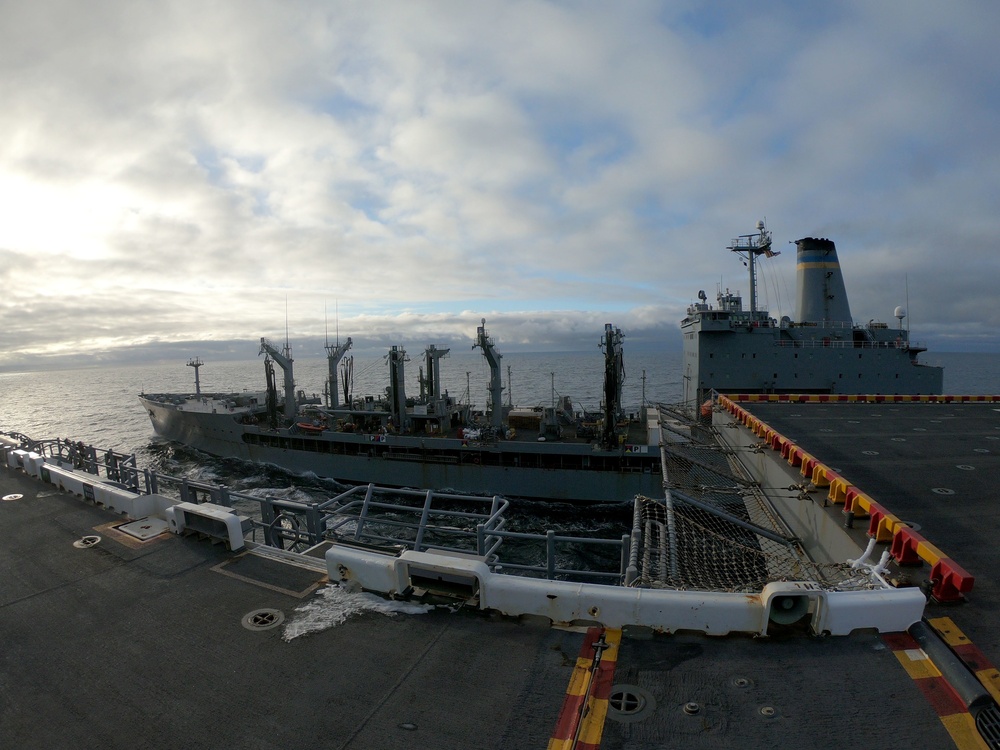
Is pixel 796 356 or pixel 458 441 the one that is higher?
pixel 796 356

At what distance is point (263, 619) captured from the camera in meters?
5.15

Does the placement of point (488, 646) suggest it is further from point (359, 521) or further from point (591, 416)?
point (591, 416)

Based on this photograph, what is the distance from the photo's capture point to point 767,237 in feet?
99.0

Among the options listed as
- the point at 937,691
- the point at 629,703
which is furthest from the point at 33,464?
the point at 937,691

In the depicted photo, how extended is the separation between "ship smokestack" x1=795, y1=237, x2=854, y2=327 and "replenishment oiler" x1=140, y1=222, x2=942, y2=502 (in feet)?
0.20

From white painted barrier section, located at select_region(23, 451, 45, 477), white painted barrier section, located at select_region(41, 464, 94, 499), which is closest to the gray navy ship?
white painted barrier section, located at select_region(41, 464, 94, 499)

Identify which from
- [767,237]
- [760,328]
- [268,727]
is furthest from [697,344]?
[268,727]

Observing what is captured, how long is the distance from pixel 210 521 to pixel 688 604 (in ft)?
22.3

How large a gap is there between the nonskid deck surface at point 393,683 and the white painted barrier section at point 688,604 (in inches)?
6.0

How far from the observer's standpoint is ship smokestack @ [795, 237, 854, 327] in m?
29.4

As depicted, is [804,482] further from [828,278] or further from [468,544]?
[828,278]

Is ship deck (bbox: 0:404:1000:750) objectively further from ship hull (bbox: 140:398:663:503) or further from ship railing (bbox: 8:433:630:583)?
ship hull (bbox: 140:398:663:503)

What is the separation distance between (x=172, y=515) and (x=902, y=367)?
3410cm

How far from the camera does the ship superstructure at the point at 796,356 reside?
88.1 ft
